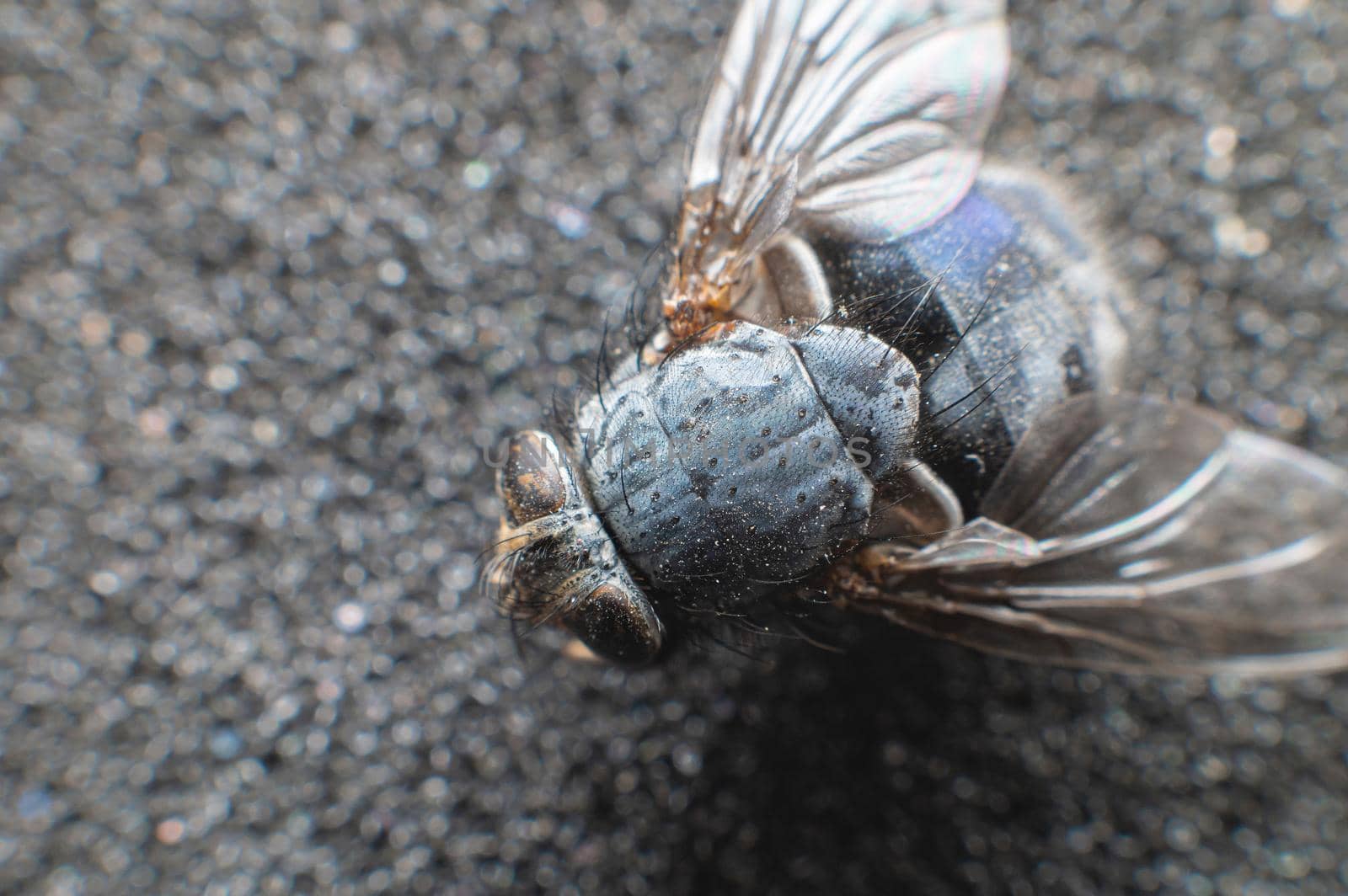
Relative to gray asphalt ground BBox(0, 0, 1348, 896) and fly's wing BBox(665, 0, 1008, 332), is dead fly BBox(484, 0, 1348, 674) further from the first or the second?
gray asphalt ground BBox(0, 0, 1348, 896)

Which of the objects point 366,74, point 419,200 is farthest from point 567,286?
point 366,74

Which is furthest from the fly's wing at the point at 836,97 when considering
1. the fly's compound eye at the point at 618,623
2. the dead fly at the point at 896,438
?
the fly's compound eye at the point at 618,623

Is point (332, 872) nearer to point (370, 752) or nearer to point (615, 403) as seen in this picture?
point (370, 752)

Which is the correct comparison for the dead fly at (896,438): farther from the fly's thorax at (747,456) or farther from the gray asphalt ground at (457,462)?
the gray asphalt ground at (457,462)

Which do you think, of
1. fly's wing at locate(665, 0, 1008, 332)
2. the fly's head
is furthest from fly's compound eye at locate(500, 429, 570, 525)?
fly's wing at locate(665, 0, 1008, 332)

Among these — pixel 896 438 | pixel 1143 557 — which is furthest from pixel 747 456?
pixel 1143 557

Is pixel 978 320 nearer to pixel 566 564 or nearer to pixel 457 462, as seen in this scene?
pixel 566 564

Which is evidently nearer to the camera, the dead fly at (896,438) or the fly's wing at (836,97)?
the dead fly at (896,438)
